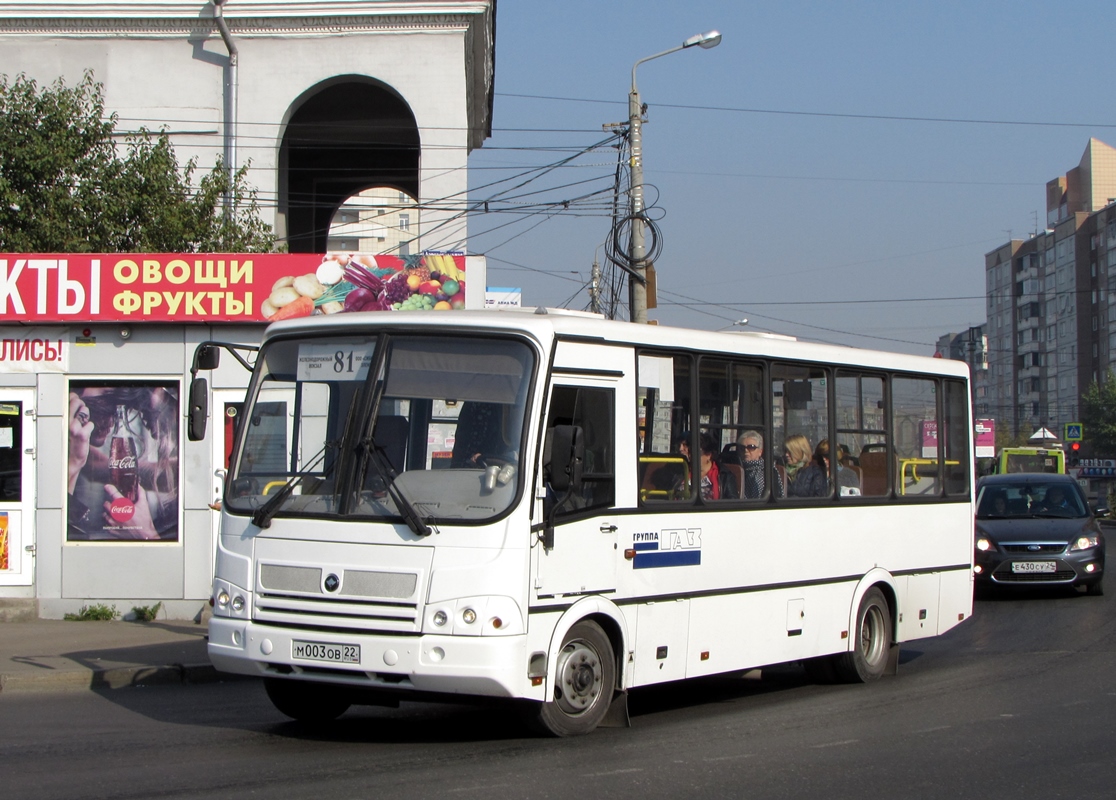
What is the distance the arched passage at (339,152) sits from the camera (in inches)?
1214

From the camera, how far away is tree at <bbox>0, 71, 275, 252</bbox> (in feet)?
68.4

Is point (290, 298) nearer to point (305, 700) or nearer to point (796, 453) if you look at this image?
point (796, 453)

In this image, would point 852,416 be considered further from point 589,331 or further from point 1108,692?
point 589,331

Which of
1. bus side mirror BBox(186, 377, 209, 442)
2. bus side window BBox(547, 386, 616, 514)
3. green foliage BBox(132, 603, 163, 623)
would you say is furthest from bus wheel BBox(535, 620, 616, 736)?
green foliage BBox(132, 603, 163, 623)

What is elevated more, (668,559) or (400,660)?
(668,559)

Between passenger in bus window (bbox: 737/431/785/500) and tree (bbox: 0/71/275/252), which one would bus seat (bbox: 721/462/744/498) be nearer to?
passenger in bus window (bbox: 737/431/785/500)

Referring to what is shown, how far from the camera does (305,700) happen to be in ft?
28.8

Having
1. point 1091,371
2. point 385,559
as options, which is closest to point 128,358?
point 385,559

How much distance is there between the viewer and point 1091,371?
113 metres

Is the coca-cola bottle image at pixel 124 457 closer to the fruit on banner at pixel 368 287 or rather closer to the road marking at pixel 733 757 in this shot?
the fruit on banner at pixel 368 287

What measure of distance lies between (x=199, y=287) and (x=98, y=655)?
4737 millimetres

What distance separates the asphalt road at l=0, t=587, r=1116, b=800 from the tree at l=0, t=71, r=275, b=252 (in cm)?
1157

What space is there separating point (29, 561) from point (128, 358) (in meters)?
2.53

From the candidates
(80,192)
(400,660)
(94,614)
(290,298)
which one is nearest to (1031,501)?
(290,298)
